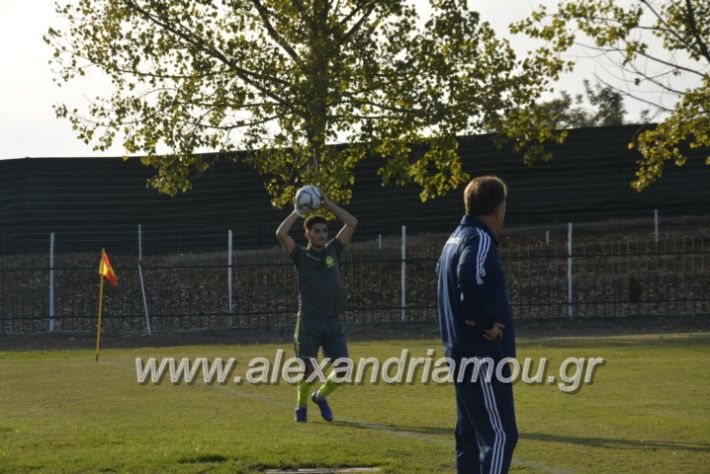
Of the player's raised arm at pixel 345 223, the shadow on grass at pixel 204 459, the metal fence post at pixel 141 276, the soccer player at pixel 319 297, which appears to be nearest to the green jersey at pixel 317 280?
the soccer player at pixel 319 297

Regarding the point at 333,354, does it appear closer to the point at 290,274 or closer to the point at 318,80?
the point at 318,80

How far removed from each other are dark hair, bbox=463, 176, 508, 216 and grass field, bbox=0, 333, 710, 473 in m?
2.45

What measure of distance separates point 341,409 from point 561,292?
19040 mm

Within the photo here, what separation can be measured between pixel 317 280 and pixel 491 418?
4.67 m

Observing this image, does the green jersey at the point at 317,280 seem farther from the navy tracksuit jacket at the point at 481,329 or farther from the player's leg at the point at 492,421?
the player's leg at the point at 492,421

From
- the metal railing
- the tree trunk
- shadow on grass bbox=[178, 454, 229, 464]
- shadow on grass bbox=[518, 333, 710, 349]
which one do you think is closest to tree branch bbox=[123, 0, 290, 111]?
the tree trunk

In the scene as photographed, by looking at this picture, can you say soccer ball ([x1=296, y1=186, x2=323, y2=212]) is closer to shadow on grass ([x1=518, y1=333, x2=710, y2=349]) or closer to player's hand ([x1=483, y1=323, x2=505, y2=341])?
player's hand ([x1=483, y1=323, x2=505, y2=341])

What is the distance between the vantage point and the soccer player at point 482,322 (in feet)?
Answer: 22.1

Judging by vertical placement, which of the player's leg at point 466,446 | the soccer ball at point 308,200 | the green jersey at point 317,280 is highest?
the soccer ball at point 308,200

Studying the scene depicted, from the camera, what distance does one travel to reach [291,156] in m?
28.0

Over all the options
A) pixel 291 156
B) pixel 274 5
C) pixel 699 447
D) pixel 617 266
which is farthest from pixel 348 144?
pixel 699 447

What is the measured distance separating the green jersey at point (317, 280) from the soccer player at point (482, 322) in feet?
14.1

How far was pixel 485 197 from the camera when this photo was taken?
23.0 feet

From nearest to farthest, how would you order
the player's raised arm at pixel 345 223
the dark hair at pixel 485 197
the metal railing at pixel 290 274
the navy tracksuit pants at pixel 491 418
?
the navy tracksuit pants at pixel 491 418, the dark hair at pixel 485 197, the player's raised arm at pixel 345 223, the metal railing at pixel 290 274
